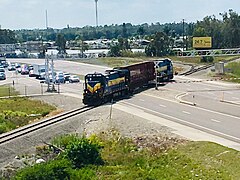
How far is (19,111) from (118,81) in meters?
11.2

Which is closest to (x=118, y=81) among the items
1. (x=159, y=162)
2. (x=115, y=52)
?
(x=159, y=162)

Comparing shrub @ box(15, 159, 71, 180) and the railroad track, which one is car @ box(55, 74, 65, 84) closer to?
the railroad track

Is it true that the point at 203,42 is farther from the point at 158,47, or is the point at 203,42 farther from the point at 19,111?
the point at 19,111

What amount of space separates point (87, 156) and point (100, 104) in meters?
20.1

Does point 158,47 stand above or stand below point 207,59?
above

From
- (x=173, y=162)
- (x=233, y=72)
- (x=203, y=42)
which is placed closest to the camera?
(x=173, y=162)

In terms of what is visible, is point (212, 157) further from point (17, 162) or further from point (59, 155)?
point (17, 162)

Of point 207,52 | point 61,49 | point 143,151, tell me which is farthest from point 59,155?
point 61,49

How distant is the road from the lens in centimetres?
3466

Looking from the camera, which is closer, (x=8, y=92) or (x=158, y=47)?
(x=8, y=92)

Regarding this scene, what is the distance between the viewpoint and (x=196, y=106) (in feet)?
152

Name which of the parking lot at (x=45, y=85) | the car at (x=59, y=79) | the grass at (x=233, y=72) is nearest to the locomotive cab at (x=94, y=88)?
the parking lot at (x=45, y=85)

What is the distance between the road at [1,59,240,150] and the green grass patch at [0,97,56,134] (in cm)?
712

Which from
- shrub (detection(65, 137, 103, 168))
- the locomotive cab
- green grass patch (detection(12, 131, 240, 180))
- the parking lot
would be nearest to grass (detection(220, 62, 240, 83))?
the parking lot
